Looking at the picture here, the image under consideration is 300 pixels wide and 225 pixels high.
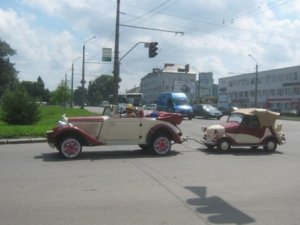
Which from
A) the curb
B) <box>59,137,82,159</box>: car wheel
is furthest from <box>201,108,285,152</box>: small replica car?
the curb

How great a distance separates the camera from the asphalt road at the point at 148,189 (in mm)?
7059

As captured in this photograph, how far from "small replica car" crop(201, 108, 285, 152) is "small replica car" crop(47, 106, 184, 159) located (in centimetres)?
150

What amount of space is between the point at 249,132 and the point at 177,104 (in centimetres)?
3040

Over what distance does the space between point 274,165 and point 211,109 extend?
33.7 m

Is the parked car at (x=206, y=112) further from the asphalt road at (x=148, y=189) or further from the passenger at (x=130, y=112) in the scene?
the passenger at (x=130, y=112)

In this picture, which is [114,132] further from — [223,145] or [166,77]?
[166,77]

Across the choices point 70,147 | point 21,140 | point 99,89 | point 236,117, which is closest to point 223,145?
point 236,117

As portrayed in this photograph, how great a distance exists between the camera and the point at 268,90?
110625 mm

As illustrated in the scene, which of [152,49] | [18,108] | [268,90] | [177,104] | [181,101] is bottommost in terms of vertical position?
[18,108]

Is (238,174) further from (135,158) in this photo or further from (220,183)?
(135,158)

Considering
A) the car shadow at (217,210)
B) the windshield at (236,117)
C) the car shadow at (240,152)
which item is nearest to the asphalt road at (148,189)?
the car shadow at (217,210)

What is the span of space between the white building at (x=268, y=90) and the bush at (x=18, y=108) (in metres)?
63.4

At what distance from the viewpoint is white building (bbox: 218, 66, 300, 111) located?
3844 inches

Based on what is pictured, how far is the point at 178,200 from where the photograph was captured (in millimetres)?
8141
